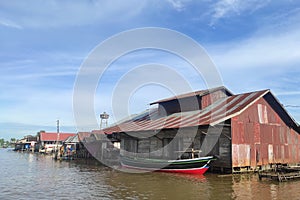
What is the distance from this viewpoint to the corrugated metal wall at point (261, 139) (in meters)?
24.6

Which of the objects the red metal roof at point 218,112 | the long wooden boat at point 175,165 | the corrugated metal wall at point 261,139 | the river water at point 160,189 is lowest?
the river water at point 160,189

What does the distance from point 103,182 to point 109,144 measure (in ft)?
77.1

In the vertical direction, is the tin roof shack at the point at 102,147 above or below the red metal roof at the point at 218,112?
→ below

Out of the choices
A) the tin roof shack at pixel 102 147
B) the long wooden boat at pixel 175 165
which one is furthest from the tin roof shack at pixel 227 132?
the tin roof shack at pixel 102 147

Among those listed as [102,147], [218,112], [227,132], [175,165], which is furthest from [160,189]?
[102,147]

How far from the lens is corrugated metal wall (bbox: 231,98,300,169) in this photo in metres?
24.6

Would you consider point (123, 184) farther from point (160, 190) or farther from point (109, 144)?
point (109, 144)

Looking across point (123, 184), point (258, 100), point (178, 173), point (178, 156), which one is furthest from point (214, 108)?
point (123, 184)

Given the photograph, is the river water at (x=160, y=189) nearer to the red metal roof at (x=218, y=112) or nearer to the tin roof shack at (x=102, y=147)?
the red metal roof at (x=218, y=112)

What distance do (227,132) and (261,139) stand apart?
13.7 feet

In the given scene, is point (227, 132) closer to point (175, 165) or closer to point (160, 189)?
point (175, 165)

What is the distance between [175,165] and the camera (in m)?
25.0

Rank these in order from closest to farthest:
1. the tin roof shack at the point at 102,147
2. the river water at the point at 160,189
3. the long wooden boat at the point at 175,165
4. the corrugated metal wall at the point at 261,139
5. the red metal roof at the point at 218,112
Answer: the river water at the point at 160,189 → the long wooden boat at the point at 175,165 → the red metal roof at the point at 218,112 → the corrugated metal wall at the point at 261,139 → the tin roof shack at the point at 102,147

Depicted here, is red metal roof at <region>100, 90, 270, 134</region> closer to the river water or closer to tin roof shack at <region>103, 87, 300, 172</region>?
tin roof shack at <region>103, 87, 300, 172</region>
